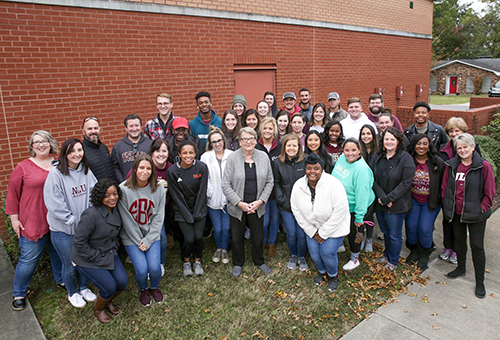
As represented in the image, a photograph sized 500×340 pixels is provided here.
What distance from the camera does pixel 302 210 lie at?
14.5ft

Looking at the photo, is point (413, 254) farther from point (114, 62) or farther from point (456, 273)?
point (114, 62)

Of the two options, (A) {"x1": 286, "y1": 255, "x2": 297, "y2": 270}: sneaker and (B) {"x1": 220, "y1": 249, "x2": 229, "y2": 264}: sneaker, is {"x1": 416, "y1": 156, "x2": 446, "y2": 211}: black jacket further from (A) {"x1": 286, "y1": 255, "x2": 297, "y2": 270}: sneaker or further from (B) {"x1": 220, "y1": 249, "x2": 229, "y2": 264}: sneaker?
(B) {"x1": 220, "y1": 249, "x2": 229, "y2": 264}: sneaker

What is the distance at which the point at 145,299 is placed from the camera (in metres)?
4.21

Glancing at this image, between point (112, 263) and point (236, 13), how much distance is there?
6.57 meters

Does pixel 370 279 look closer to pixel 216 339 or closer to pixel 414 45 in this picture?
pixel 216 339

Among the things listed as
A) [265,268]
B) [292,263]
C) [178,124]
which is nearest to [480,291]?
[292,263]

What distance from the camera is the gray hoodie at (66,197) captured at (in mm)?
3785

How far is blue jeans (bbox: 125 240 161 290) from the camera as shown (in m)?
4.09

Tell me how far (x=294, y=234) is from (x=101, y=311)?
2.57 meters

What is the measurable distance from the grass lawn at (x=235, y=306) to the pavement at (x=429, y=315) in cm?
14

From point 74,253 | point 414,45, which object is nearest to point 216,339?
point 74,253

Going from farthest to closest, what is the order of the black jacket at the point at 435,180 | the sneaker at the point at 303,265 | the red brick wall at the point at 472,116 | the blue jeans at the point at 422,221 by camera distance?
the red brick wall at the point at 472,116 → the sneaker at the point at 303,265 → the blue jeans at the point at 422,221 → the black jacket at the point at 435,180

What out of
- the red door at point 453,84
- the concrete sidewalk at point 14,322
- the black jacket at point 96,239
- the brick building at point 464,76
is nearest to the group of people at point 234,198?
the black jacket at point 96,239

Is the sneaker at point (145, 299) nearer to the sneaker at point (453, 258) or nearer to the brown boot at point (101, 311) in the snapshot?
the brown boot at point (101, 311)
